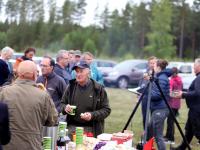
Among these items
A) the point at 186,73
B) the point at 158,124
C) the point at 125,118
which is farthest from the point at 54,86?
the point at 186,73

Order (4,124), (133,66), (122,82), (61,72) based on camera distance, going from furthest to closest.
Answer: (133,66) < (122,82) < (61,72) < (4,124)

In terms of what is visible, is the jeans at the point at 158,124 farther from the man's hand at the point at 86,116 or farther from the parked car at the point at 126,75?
the parked car at the point at 126,75

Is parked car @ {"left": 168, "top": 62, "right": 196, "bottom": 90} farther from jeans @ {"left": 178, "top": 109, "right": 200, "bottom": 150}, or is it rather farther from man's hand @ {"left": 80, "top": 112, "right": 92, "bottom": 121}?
man's hand @ {"left": 80, "top": 112, "right": 92, "bottom": 121}

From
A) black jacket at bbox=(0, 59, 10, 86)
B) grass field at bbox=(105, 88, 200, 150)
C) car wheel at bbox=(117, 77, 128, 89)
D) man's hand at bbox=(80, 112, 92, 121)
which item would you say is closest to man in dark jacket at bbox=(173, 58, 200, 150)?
grass field at bbox=(105, 88, 200, 150)

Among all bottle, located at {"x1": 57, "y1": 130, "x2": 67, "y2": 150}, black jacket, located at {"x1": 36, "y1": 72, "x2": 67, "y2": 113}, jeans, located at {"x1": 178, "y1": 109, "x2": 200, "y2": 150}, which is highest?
black jacket, located at {"x1": 36, "y1": 72, "x2": 67, "y2": 113}

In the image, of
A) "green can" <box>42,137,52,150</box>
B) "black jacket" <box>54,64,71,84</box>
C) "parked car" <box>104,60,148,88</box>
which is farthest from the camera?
"parked car" <box>104,60,148,88</box>

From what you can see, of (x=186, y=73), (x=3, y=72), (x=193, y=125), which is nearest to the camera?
(x=3, y=72)

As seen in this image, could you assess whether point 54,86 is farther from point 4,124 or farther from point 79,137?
point 4,124

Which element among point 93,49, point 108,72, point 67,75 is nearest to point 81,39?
point 93,49

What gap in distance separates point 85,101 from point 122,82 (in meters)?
23.3

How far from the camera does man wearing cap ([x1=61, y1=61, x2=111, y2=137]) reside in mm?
6973

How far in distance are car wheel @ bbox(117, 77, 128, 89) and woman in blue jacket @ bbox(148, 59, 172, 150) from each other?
2035 centimetres

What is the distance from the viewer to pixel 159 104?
9570 millimetres

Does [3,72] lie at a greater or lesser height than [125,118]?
greater
